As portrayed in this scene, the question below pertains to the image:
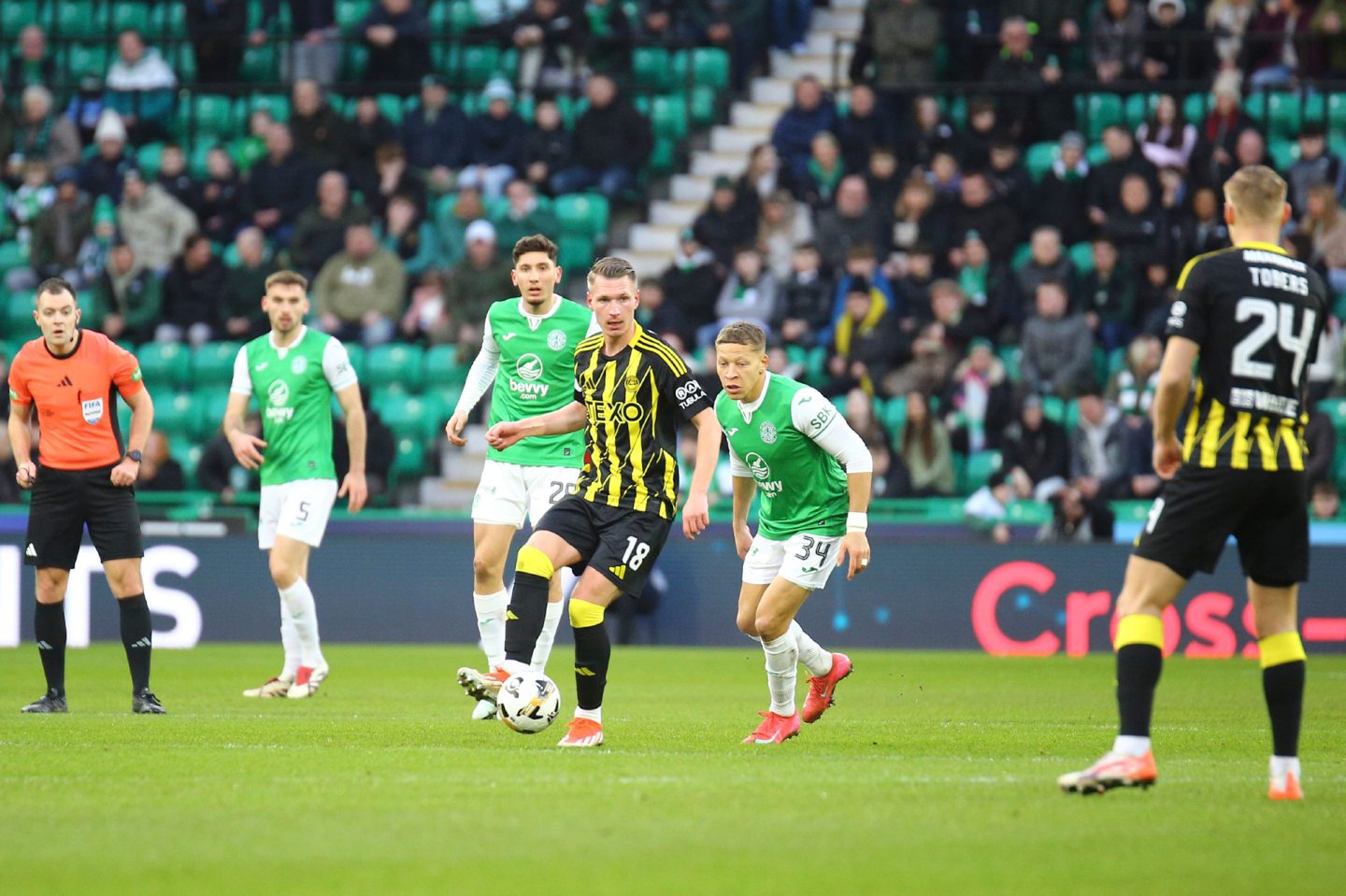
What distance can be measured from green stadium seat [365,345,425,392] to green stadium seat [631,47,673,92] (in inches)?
193

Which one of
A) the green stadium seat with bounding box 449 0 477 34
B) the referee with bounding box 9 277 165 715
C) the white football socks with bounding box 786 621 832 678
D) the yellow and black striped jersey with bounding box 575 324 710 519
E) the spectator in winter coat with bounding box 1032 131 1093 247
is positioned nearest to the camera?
the yellow and black striped jersey with bounding box 575 324 710 519

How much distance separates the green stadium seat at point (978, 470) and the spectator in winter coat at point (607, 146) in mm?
5654

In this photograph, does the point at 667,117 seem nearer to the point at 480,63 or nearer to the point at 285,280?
the point at 480,63

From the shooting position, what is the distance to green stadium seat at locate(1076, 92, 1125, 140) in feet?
67.9

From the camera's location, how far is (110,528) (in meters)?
10.0

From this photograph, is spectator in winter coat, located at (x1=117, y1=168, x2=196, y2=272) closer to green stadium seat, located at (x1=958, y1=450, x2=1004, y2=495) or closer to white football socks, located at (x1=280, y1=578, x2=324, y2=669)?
green stadium seat, located at (x1=958, y1=450, x2=1004, y2=495)

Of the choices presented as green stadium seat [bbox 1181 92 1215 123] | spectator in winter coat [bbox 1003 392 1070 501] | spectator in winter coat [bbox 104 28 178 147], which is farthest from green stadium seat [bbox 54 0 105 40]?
green stadium seat [bbox 1181 92 1215 123]

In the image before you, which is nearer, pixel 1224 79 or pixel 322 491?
pixel 322 491

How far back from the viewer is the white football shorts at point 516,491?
10203 millimetres

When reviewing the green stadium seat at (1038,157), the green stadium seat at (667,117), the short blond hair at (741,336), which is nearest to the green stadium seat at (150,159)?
the green stadium seat at (667,117)

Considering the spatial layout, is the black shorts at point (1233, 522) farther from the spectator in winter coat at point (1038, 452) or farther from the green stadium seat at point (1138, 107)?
the green stadium seat at point (1138, 107)

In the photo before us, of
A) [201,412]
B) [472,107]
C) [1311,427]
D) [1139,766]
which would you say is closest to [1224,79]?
[1311,427]

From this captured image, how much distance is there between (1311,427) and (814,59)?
9016 mm

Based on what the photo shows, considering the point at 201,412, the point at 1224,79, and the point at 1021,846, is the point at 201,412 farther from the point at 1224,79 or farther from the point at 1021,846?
the point at 1021,846
